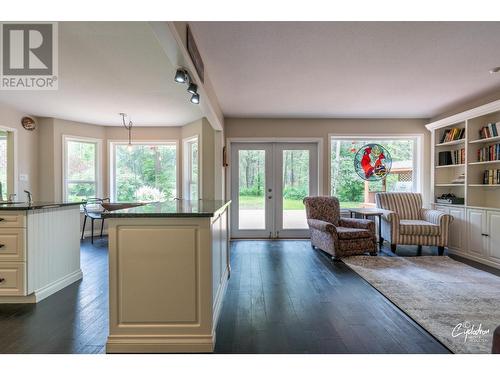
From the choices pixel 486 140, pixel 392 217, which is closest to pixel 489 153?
pixel 486 140

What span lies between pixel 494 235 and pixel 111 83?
5.35 metres

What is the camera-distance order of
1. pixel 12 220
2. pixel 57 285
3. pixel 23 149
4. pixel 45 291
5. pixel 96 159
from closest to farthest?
1. pixel 12 220
2. pixel 45 291
3. pixel 57 285
4. pixel 23 149
5. pixel 96 159

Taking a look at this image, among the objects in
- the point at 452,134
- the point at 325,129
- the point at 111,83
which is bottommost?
the point at 452,134

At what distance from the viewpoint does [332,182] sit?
18.1 ft

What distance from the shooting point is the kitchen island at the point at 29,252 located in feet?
8.10

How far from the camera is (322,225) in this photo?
13.3 feet

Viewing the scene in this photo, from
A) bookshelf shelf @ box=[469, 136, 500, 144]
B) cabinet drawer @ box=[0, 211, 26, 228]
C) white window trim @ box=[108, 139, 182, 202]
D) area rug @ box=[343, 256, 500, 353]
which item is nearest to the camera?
area rug @ box=[343, 256, 500, 353]

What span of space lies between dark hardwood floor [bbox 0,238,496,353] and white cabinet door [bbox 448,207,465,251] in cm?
219

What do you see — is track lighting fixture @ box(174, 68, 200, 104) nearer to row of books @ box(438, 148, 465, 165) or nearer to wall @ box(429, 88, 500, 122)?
wall @ box(429, 88, 500, 122)

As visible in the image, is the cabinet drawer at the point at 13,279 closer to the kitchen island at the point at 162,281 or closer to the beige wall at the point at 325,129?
the kitchen island at the point at 162,281

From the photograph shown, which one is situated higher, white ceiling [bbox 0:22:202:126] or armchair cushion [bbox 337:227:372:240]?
white ceiling [bbox 0:22:202:126]

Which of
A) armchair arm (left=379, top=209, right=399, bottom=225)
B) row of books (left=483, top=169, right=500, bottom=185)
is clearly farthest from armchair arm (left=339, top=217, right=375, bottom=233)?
row of books (left=483, top=169, right=500, bottom=185)

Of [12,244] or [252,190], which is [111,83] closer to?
[12,244]

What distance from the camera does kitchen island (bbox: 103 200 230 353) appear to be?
177cm
